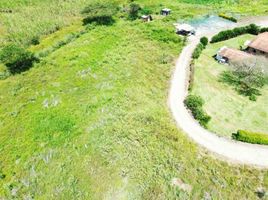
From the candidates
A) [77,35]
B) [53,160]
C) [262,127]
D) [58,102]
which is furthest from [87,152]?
[77,35]

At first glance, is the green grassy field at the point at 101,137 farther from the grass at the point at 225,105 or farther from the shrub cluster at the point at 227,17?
the shrub cluster at the point at 227,17

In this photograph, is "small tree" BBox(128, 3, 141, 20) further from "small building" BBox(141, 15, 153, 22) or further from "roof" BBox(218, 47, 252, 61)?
"roof" BBox(218, 47, 252, 61)

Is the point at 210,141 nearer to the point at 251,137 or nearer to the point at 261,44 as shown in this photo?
the point at 251,137

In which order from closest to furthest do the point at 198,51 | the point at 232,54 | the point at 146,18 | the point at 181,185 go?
1. the point at 181,185
2. the point at 232,54
3. the point at 198,51
4. the point at 146,18

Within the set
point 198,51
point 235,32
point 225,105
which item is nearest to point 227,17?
point 235,32

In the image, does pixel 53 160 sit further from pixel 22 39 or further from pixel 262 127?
pixel 22 39

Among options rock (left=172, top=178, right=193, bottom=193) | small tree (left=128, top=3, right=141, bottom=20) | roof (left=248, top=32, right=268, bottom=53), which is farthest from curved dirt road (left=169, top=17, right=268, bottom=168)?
small tree (left=128, top=3, right=141, bottom=20)
